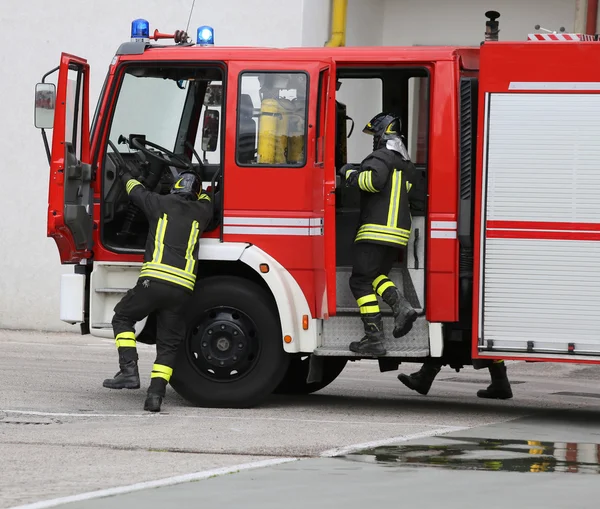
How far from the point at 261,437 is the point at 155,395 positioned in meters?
1.44

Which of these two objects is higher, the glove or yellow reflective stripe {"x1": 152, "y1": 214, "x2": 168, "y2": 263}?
the glove

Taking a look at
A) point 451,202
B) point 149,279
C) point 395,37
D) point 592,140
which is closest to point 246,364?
point 149,279

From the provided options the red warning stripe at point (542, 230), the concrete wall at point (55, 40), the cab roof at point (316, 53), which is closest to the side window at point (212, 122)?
the cab roof at point (316, 53)

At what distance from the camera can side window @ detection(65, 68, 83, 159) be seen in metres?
9.50

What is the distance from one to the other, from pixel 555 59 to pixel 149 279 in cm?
318

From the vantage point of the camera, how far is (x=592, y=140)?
9.02 m

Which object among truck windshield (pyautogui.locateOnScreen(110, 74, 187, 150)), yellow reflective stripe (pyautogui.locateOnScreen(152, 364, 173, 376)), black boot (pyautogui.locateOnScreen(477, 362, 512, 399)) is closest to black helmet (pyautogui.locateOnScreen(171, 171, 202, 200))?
truck windshield (pyautogui.locateOnScreen(110, 74, 187, 150))

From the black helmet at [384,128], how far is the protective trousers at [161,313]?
1777mm

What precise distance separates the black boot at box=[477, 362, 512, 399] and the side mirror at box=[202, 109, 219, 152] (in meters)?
3.03

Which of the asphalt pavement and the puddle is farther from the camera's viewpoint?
the puddle

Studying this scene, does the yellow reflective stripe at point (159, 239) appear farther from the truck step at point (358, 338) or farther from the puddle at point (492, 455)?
the puddle at point (492, 455)

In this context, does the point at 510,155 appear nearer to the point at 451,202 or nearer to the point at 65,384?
the point at 451,202

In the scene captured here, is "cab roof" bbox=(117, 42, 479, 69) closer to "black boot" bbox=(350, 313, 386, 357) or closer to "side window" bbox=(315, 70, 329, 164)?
"side window" bbox=(315, 70, 329, 164)

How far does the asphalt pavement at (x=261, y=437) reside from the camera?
625cm
